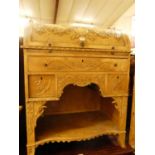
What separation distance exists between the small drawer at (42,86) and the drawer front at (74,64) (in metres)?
0.06

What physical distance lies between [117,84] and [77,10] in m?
1.62

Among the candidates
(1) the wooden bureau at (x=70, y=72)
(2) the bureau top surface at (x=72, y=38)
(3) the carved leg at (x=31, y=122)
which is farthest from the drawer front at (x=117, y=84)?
(3) the carved leg at (x=31, y=122)

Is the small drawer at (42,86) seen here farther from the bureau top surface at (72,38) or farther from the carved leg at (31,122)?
the bureau top surface at (72,38)

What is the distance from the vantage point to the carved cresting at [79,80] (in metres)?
1.16

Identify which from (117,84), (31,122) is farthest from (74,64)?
(31,122)

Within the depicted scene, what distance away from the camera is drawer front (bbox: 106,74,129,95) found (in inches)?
50.9

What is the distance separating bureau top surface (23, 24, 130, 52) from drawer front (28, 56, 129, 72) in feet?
0.30

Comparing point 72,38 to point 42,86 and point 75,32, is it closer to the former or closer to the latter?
point 75,32

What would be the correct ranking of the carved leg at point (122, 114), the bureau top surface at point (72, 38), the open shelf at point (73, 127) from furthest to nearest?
the carved leg at point (122, 114) < the open shelf at point (73, 127) < the bureau top surface at point (72, 38)

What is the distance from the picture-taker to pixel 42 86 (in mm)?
1133

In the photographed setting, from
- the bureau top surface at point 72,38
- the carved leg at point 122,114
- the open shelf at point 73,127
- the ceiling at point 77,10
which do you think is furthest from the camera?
the ceiling at point 77,10

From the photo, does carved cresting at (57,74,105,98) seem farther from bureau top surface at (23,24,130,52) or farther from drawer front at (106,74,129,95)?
bureau top surface at (23,24,130,52)
